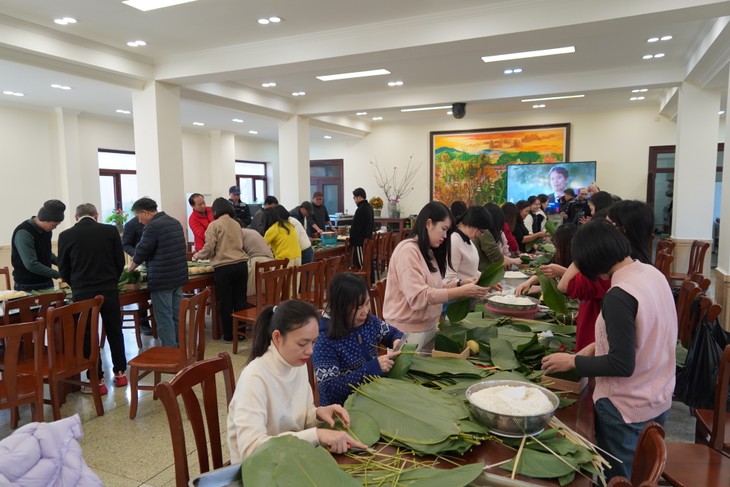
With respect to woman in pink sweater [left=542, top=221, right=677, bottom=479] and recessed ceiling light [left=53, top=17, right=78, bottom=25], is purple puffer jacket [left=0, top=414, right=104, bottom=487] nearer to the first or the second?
woman in pink sweater [left=542, top=221, right=677, bottom=479]

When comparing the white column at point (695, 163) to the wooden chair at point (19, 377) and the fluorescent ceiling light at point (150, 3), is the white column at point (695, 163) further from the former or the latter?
the wooden chair at point (19, 377)

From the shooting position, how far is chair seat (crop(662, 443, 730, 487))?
1778 mm

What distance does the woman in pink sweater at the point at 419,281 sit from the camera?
2449mm

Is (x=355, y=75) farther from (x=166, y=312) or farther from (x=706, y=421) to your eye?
(x=706, y=421)

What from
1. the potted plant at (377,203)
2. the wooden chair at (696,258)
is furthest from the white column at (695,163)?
the potted plant at (377,203)

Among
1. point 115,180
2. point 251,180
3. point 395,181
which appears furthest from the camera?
point 251,180

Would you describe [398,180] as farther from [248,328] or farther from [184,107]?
[248,328]

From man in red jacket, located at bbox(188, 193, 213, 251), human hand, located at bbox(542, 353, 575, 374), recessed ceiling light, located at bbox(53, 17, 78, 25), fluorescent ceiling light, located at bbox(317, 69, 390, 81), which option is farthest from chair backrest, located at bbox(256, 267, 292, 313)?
fluorescent ceiling light, located at bbox(317, 69, 390, 81)

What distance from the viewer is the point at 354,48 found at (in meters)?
5.08

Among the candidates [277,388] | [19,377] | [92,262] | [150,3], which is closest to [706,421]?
[277,388]

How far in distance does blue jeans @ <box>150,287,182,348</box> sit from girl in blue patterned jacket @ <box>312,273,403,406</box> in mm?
2549

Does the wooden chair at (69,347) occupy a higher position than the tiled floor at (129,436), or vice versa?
the wooden chair at (69,347)

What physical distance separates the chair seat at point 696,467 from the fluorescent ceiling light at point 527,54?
193 inches

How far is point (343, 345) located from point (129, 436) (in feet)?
6.26
